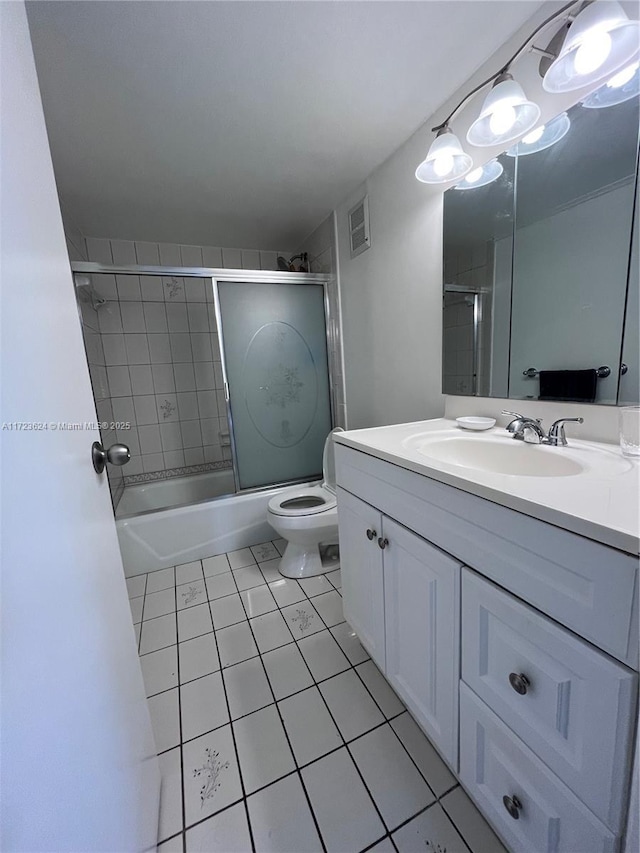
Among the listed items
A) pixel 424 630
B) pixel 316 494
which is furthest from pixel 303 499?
pixel 424 630

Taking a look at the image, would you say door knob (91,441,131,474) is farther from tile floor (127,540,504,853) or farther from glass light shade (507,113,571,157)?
glass light shade (507,113,571,157)

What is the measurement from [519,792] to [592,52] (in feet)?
5.47

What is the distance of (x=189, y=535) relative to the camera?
80.7 inches

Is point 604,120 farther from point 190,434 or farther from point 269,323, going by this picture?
point 190,434

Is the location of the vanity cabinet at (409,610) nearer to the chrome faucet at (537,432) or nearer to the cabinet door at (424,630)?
the cabinet door at (424,630)

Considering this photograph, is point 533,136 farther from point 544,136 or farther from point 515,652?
point 515,652

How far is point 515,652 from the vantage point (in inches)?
25.2

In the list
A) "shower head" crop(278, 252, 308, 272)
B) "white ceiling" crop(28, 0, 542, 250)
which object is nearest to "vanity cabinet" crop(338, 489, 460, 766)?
"white ceiling" crop(28, 0, 542, 250)

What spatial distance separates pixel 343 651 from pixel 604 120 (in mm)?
1878

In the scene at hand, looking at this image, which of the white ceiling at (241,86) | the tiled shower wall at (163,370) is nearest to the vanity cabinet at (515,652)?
the white ceiling at (241,86)

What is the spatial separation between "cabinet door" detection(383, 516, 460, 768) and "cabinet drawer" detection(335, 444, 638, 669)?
74 mm

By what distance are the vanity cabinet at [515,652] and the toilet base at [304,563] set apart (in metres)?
0.84

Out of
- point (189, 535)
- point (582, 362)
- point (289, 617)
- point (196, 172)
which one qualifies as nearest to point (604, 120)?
point (582, 362)

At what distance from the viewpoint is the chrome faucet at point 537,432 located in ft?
3.11
